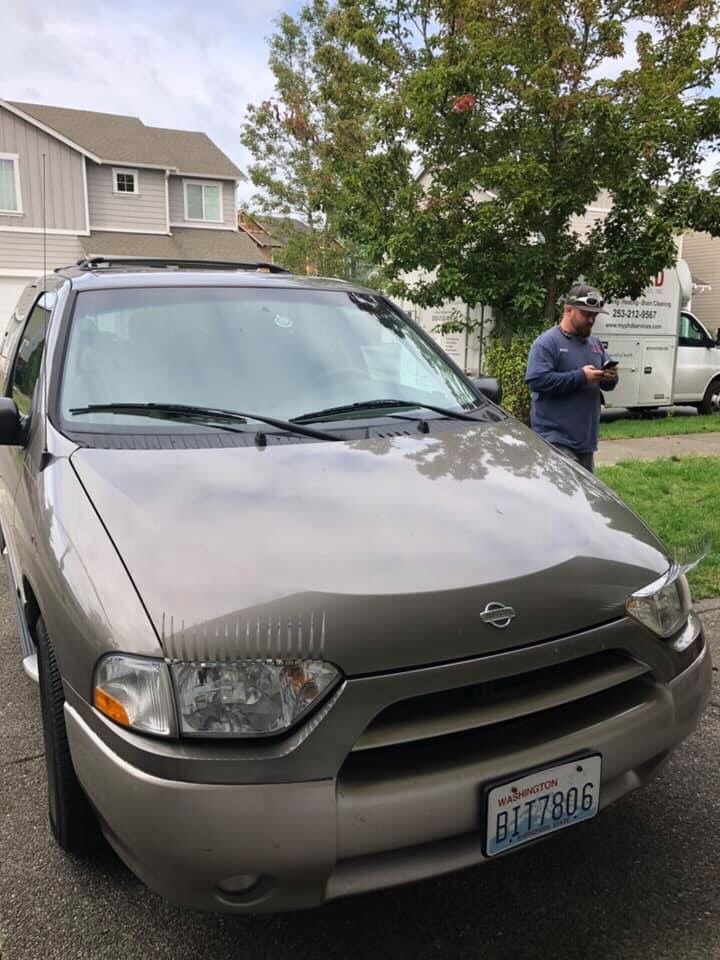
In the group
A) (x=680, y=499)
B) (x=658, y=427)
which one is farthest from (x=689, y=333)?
(x=680, y=499)

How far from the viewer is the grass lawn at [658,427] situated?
11.7 metres

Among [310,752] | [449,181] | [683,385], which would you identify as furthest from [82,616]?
[683,385]

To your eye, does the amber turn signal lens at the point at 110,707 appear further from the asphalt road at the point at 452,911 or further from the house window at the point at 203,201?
the house window at the point at 203,201

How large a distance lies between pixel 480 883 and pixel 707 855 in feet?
2.40

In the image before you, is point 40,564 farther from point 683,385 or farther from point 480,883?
point 683,385

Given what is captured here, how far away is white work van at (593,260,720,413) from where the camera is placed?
1317cm

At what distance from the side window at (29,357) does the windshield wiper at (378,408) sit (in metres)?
1.12

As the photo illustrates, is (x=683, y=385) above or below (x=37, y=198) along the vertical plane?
below

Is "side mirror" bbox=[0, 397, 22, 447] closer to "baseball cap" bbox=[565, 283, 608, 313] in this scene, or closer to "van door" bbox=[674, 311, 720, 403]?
"baseball cap" bbox=[565, 283, 608, 313]

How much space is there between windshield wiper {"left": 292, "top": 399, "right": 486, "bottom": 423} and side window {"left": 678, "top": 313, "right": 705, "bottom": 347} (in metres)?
12.3

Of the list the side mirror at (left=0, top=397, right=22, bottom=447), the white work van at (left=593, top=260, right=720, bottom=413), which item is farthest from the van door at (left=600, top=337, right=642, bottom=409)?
the side mirror at (left=0, top=397, right=22, bottom=447)

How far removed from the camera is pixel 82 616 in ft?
6.20

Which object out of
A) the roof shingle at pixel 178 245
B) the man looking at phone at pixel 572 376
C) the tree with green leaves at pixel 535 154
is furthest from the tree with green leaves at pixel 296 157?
the man looking at phone at pixel 572 376

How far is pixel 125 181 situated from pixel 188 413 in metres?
23.5
